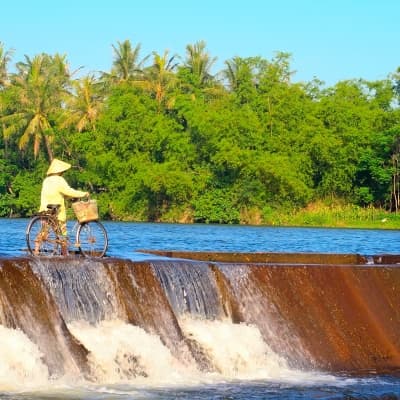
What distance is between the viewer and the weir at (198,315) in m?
14.3

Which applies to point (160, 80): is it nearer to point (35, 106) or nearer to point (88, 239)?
point (35, 106)

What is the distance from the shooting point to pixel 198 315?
16156 mm

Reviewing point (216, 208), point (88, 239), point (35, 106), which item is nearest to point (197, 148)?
point (216, 208)

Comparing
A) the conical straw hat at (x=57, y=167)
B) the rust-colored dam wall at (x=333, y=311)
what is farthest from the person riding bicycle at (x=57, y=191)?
the rust-colored dam wall at (x=333, y=311)

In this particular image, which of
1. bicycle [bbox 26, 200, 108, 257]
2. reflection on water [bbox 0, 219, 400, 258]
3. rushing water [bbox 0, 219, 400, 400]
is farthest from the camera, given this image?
reflection on water [bbox 0, 219, 400, 258]

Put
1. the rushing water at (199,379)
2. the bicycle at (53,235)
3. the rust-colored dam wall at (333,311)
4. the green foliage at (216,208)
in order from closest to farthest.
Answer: the rushing water at (199,379)
the rust-colored dam wall at (333,311)
the bicycle at (53,235)
the green foliage at (216,208)

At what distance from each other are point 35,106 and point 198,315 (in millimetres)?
55341

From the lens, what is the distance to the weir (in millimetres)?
14281

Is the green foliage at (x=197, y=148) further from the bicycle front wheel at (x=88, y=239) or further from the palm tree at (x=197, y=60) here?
the bicycle front wheel at (x=88, y=239)

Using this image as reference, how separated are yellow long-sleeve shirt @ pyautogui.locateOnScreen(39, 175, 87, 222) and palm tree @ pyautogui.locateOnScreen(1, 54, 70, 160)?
52.7 metres

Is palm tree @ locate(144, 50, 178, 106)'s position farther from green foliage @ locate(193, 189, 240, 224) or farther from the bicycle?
the bicycle

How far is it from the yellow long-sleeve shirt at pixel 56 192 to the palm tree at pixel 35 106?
5272 cm

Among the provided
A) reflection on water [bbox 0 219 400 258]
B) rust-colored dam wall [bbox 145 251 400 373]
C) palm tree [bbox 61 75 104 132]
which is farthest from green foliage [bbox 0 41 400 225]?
rust-colored dam wall [bbox 145 251 400 373]

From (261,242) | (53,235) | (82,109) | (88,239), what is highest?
(82,109)
